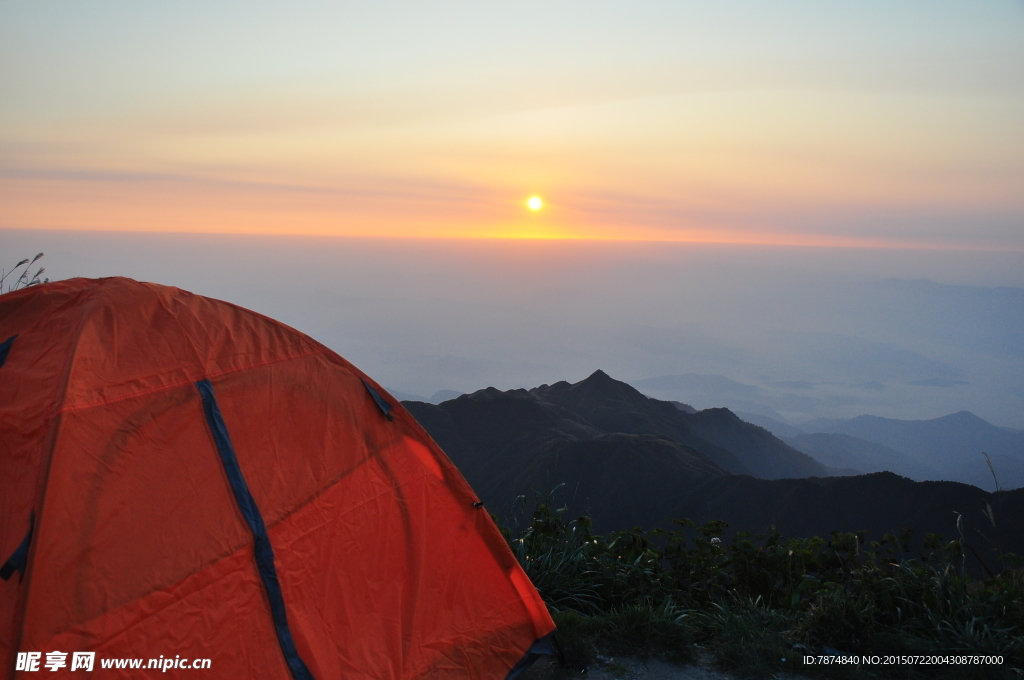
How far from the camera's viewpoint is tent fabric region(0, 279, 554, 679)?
123 inches

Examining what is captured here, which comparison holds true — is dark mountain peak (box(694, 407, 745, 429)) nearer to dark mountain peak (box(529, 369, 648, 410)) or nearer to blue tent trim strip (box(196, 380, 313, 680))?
dark mountain peak (box(529, 369, 648, 410))

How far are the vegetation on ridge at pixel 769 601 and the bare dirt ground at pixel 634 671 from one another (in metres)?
0.08

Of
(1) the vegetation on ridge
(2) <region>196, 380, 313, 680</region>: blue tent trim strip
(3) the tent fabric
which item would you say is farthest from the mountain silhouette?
(2) <region>196, 380, 313, 680</region>: blue tent trim strip

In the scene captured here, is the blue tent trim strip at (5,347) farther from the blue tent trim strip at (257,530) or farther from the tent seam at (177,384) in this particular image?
the blue tent trim strip at (257,530)

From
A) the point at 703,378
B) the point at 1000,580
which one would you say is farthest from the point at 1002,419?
the point at 1000,580

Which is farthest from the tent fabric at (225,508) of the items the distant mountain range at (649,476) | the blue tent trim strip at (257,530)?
the distant mountain range at (649,476)

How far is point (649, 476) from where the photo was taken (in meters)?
22.9

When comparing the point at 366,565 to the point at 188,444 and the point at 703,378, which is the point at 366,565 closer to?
the point at 188,444

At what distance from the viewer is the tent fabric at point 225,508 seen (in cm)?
312

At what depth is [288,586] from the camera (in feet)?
11.6

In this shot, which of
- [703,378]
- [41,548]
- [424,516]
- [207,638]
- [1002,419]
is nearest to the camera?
[41,548]

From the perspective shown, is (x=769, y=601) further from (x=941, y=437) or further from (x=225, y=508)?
(x=941, y=437)

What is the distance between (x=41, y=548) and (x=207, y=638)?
0.88 meters

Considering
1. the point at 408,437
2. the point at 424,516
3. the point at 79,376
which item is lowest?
the point at 424,516
